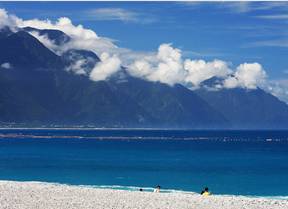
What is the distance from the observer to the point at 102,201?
1642 inches

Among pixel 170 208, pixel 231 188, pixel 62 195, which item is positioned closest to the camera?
pixel 170 208

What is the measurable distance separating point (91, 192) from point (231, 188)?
29751 mm

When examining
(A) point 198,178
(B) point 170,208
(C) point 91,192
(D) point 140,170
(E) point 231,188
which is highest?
(D) point 140,170

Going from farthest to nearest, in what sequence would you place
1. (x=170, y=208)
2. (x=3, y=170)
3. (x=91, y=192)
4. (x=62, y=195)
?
A: (x=3, y=170), (x=91, y=192), (x=62, y=195), (x=170, y=208)

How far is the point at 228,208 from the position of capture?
1570 inches

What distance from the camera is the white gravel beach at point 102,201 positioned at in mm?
38938

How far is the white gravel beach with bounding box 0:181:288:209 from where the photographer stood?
128 ft

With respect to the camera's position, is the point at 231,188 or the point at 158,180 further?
the point at 158,180

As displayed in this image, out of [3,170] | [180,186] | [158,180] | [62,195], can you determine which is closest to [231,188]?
[180,186]

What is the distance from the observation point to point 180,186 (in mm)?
74500

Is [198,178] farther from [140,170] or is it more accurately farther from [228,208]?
[228,208]

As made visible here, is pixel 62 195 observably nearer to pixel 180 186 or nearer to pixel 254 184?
pixel 180 186

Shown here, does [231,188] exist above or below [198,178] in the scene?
below

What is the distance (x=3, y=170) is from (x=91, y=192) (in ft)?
164
